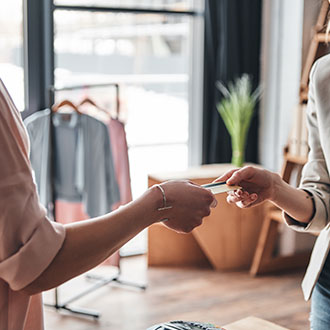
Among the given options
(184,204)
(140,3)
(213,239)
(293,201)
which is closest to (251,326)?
(293,201)

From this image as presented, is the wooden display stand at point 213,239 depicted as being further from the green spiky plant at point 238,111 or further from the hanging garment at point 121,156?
the hanging garment at point 121,156

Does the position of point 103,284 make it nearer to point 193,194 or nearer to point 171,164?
point 171,164

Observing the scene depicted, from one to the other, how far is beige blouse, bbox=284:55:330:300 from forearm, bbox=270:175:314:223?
0.07 ft

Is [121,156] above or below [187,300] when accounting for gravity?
above

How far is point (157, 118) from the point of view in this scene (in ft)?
14.5

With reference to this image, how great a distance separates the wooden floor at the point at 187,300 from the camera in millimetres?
3219

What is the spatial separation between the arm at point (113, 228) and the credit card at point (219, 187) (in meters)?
0.15

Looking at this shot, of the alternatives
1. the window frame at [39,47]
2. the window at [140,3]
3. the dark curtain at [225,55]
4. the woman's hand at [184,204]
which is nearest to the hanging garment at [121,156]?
the window frame at [39,47]

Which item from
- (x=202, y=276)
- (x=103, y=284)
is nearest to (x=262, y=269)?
(x=202, y=276)

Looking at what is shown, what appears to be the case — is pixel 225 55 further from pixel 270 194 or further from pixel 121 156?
pixel 270 194

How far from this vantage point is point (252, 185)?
163 centimetres

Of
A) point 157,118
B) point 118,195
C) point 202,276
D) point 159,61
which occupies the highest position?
point 159,61

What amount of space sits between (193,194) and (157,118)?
3.15m

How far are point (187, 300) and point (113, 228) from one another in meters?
2.48
